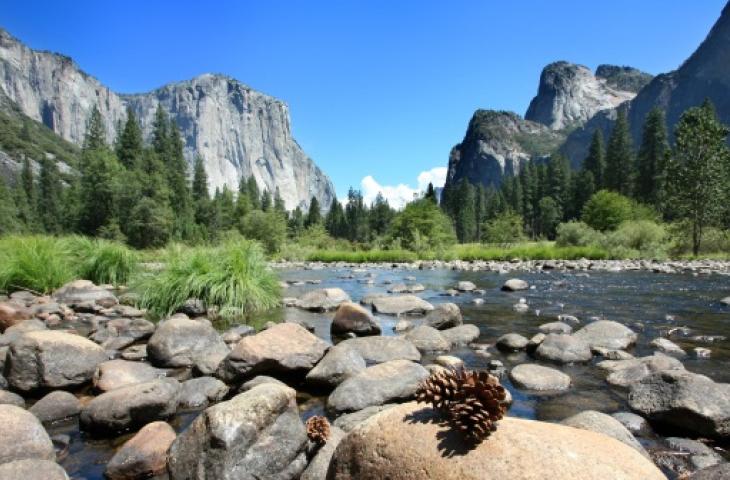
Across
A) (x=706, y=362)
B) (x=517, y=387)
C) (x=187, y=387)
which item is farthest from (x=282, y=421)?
(x=706, y=362)

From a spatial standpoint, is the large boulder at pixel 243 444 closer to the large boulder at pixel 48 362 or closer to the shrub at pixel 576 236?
the large boulder at pixel 48 362

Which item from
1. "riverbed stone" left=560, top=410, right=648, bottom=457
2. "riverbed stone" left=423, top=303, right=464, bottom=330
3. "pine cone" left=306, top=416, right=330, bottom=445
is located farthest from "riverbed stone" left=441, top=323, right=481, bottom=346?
"pine cone" left=306, top=416, right=330, bottom=445

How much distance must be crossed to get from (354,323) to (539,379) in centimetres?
402

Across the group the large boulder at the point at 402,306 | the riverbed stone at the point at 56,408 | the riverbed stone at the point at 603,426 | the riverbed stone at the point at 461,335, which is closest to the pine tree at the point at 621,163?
the large boulder at the point at 402,306

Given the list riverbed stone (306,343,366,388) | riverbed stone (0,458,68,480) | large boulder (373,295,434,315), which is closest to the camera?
riverbed stone (0,458,68,480)

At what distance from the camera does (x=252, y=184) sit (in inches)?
4606

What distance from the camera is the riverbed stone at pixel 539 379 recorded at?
607cm

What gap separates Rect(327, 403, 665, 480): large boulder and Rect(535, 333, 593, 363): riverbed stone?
16.7 ft

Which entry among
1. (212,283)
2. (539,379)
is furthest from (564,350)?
(212,283)

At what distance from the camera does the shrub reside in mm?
40594

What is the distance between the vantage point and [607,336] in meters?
8.24

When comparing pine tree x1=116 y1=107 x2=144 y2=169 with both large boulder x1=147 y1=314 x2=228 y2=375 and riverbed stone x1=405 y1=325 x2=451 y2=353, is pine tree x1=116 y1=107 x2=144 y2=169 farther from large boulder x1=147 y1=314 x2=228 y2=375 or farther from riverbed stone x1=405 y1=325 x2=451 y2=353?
riverbed stone x1=405 y1=325 x2=451 y2=353

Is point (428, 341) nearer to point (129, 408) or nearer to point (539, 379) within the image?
point (539, 379)

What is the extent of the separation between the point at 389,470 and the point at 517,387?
4078 millimetres
